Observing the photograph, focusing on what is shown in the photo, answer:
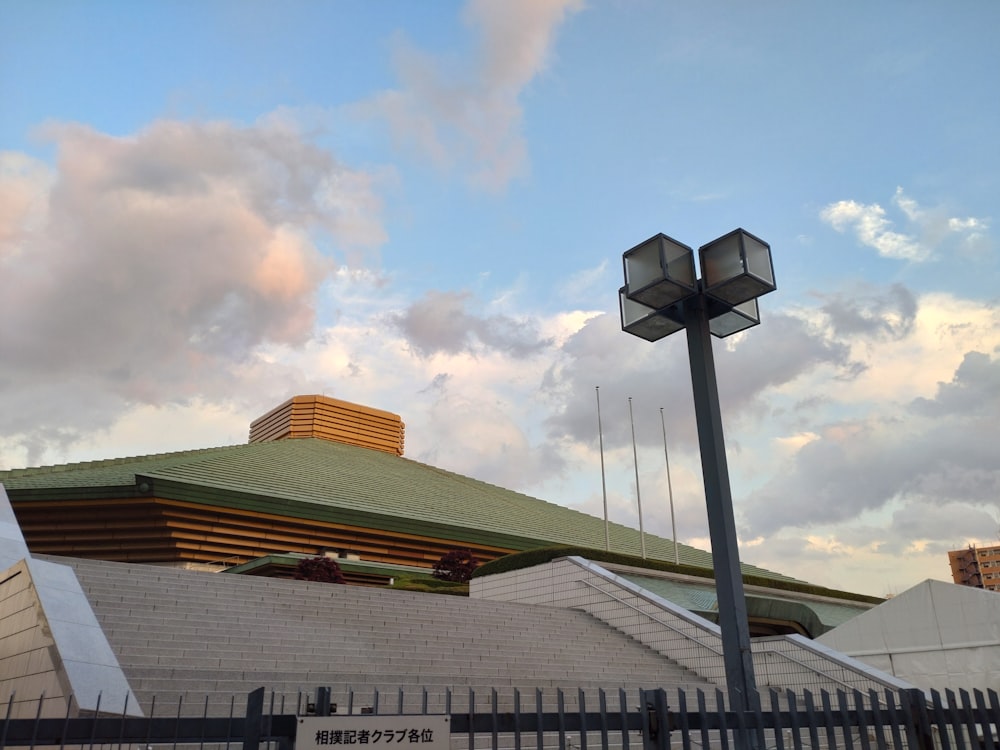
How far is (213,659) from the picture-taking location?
33.4ft

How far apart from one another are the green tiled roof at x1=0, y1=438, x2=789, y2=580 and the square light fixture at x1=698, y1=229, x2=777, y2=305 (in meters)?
23.2

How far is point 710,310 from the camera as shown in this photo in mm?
8016

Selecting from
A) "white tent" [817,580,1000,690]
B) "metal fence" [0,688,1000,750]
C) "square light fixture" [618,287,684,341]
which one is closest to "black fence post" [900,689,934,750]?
"metal fence" [0,688,1000,750]

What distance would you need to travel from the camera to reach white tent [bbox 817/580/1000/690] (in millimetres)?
15688

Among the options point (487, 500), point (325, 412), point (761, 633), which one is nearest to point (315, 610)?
point (761, 633)

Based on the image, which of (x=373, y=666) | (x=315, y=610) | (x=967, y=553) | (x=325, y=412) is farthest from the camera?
(x=967, y=553)

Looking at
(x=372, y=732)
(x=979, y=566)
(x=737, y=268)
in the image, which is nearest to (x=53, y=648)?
(x=372, y=732)

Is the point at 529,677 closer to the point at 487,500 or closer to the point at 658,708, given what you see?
the point at 658,708

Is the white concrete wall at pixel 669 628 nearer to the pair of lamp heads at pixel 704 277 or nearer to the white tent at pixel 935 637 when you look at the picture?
the white tent at pixel 935 637

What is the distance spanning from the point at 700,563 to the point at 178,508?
2392 cm

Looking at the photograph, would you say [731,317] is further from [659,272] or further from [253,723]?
[253,723]

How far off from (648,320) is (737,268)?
3.40 ft

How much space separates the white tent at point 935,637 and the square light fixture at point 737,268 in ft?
38.3

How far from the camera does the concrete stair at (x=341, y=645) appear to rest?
9219mm
